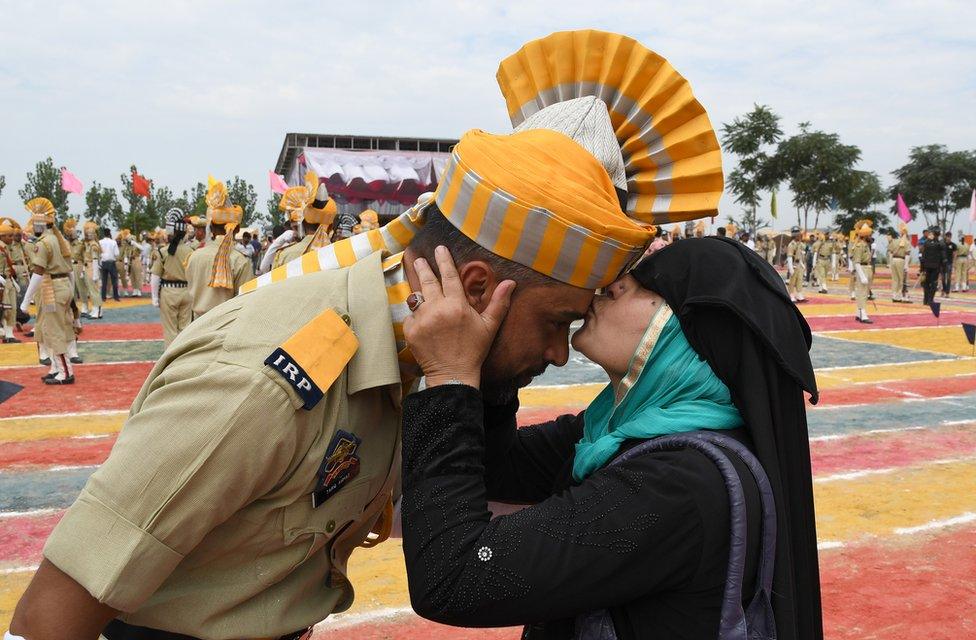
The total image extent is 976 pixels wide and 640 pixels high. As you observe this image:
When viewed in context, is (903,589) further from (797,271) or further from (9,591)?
(797,271)

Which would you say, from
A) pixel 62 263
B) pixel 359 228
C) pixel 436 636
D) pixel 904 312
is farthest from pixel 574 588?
pixel 904 312

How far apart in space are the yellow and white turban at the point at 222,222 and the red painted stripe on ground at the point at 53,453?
2.57 m

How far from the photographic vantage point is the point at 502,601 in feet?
5.18

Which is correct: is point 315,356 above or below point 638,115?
below

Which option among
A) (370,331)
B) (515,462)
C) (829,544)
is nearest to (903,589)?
(829,544)

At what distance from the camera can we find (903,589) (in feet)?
14.6

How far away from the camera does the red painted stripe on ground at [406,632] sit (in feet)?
13.1

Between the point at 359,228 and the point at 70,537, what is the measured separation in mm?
17239

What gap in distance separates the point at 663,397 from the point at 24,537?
491cm

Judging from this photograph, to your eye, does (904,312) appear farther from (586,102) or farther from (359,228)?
(586,102)

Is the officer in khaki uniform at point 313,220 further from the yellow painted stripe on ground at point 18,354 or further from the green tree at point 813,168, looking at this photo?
the green tree at point 813,168

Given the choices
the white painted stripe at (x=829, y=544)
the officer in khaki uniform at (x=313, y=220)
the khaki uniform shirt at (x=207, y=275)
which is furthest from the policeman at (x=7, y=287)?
the white painted stripe at (x=829, y=544)

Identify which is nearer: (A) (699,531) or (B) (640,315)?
(A) (699,531)

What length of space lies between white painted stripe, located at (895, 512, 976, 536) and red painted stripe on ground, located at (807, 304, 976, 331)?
11.7m
